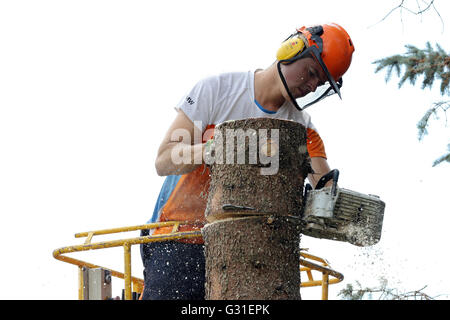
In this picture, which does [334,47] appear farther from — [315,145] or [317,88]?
[315,145]

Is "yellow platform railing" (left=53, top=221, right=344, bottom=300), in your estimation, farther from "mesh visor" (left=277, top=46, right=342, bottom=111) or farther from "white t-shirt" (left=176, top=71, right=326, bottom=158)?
"mesh visor" (left=277, top=46, right=342, bottom=111)

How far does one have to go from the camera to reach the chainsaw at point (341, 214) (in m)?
2.91

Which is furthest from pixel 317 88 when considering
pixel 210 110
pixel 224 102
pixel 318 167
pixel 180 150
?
pixel 180 150

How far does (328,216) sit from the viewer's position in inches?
114

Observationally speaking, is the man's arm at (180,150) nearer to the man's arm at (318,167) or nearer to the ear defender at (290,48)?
the ear defender at (290,48)

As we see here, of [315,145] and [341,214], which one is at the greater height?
[315,145]

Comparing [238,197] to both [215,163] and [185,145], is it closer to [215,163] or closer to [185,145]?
[215,163]

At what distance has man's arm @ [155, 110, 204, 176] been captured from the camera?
10.6ft

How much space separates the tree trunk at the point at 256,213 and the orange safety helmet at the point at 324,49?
1.04 meters

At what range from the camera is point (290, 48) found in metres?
3.82

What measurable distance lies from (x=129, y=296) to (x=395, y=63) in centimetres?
538

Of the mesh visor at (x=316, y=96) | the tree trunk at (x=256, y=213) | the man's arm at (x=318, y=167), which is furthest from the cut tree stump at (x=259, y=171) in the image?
the man's arm at (x=318, y=167)

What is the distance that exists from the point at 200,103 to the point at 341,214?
4.12 feet
